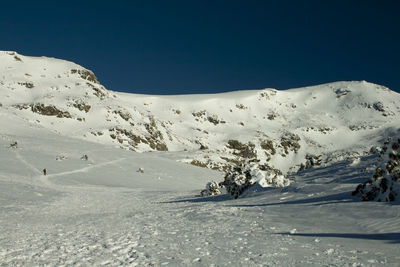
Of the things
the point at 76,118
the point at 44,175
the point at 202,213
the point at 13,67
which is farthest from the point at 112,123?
the point at 202,213

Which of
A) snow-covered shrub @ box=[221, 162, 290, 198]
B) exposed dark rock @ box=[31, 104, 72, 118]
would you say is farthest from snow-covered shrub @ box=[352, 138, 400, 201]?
exposed dark rock @ box=[31, 104, 72, 118]

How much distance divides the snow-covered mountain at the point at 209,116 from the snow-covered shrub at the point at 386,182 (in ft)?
143

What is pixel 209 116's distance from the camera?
140 meters

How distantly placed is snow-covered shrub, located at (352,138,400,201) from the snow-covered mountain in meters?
43.7

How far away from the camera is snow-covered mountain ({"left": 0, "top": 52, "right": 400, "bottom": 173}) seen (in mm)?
82938

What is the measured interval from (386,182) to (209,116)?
423 feet

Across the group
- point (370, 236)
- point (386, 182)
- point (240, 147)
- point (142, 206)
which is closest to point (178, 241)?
point (370, 236)

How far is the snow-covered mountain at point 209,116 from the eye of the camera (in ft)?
272

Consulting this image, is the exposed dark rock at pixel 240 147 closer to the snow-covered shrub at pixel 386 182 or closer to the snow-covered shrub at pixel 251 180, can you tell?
the snow-covered shrub at pixel 251 180

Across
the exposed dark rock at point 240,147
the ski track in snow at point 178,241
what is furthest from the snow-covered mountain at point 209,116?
the ski track in snow at point 178,241

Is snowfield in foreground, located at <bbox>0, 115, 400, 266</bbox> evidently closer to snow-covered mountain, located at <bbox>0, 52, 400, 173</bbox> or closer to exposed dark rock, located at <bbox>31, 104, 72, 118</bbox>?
snow-covered mountain, located at <bbox>0, 52, 400, 173</bbox>

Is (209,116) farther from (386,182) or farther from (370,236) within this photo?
(370,236)

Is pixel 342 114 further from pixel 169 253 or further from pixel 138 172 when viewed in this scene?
pixel 169 253

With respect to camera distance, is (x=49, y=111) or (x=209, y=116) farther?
(x=209, y=116)
